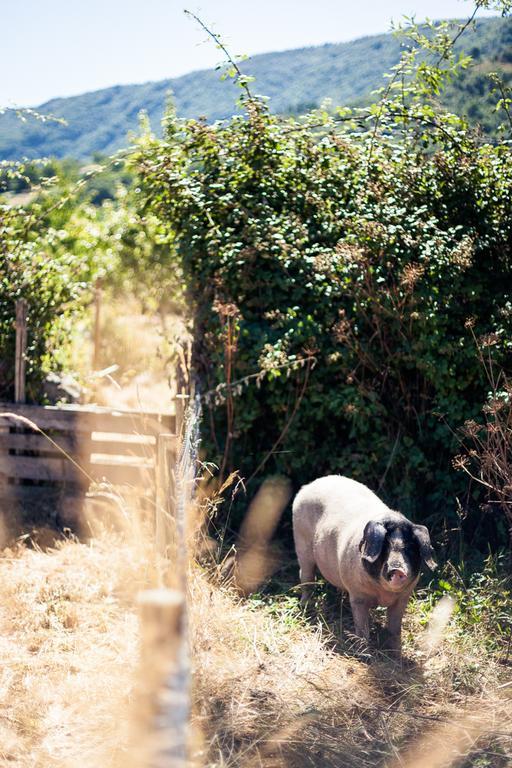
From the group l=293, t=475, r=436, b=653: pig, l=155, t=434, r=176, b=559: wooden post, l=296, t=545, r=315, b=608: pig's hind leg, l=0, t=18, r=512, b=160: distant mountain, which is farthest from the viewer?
l=0, t=18, r=512, b=160: distant mountain

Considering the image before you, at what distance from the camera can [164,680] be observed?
1.56 m

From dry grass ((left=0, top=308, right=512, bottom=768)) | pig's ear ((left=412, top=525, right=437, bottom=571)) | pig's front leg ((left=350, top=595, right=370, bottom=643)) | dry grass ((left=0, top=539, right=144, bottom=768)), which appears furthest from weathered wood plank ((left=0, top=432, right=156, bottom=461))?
pig's ear ((left=412, top=525, right=437, bottom=571))

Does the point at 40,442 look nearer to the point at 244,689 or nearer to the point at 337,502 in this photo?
the point at 337,502

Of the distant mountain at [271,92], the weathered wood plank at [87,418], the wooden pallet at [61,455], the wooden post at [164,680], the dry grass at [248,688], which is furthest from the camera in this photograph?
the distant mountain at [271,92]

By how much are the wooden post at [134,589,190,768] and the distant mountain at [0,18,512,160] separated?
270 inches

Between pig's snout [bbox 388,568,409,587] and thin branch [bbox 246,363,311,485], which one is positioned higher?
thin branch [bbox 246,363,311,485]

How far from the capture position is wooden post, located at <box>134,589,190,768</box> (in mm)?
1551

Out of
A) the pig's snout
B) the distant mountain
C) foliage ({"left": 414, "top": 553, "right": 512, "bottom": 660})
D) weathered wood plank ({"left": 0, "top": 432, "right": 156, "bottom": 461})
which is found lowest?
foliage ({"left": 414, "top": 553, "right": 512, "bottom": 660})

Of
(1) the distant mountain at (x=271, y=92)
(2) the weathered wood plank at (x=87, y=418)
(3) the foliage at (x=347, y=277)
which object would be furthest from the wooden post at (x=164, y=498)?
(1) the distant mountain at (x=271, y=92)

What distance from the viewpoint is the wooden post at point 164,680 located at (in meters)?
1.55

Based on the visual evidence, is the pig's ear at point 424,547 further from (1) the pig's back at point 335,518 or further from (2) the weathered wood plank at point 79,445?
(2) the weathered wood plank at point 79,445

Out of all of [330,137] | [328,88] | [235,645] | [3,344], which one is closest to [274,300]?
[330,137]

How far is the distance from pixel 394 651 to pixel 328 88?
625 inches

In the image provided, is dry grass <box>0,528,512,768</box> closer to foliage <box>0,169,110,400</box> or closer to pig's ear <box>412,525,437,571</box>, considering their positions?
pig's ear <box>412,525,437,571</box>
